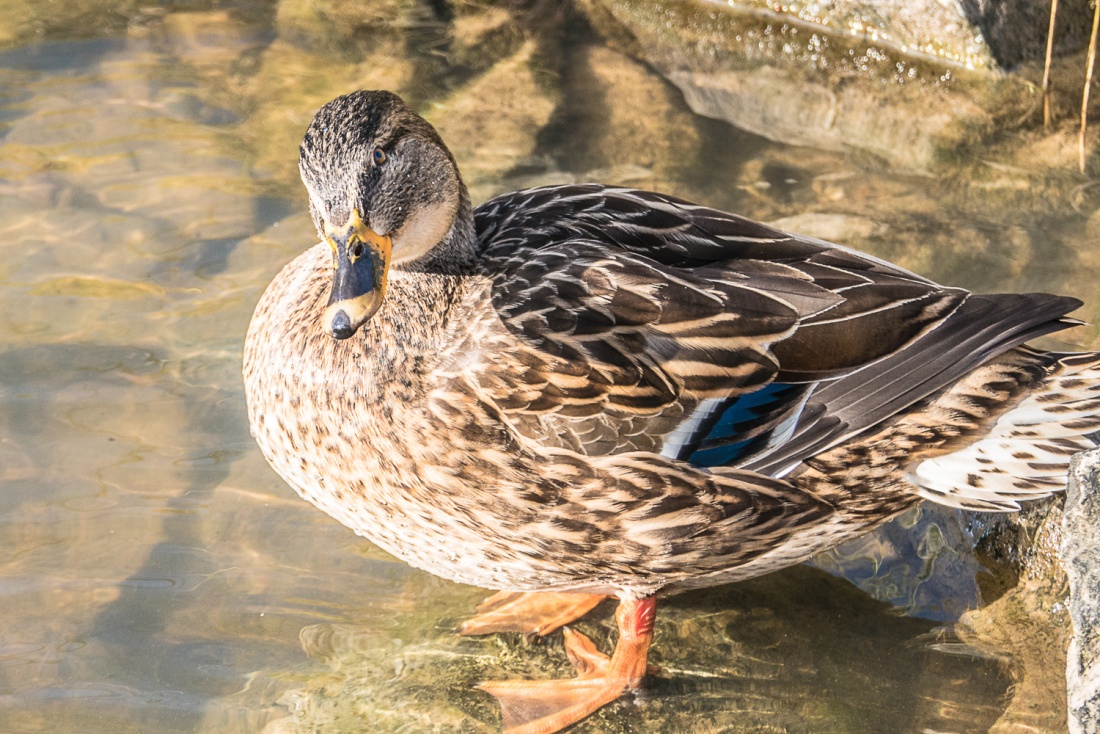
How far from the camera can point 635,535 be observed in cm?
359

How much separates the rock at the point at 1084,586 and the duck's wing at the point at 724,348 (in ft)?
1.56

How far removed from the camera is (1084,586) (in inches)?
123

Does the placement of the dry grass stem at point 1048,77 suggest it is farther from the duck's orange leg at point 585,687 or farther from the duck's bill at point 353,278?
the duck's bill at point 353,278

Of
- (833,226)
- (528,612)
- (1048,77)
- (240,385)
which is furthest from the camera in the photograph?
(1048,77)

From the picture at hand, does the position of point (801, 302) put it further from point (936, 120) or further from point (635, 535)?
point (936, 120)

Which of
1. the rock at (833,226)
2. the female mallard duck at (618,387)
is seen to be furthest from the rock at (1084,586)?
the rock at (833,226)

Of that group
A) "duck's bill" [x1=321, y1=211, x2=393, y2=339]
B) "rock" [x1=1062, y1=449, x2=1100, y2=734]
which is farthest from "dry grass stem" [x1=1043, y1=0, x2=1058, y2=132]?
"duck's bill" [x1=321, y1=211, x2=393, y2=339]

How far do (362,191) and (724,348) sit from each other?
46.5 inches

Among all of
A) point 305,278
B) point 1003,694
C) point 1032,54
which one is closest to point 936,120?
point 1032,54

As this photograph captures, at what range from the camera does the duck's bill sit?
3.16 metres

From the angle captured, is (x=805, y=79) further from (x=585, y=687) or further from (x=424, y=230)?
(x=585, y=687)

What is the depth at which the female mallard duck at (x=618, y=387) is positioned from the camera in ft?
11.3

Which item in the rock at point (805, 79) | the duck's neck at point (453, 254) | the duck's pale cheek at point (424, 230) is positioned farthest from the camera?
the rock at point (805, 79)

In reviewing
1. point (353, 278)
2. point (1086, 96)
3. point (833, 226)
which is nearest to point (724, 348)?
point (353, 278)
